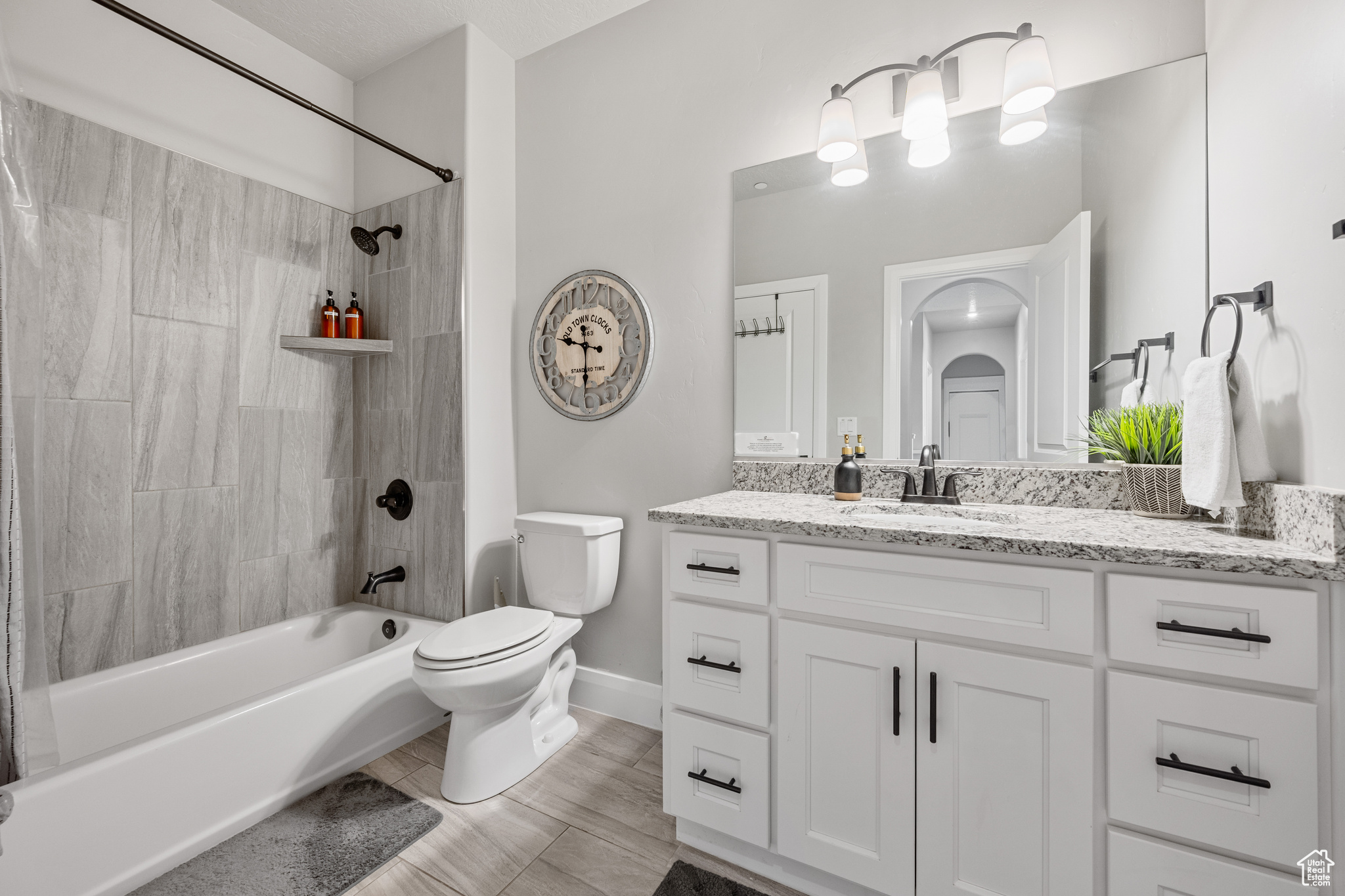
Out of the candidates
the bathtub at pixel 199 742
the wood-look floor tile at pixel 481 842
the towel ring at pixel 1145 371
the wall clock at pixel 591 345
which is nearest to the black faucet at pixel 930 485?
the towel ring at pixel 1145 371

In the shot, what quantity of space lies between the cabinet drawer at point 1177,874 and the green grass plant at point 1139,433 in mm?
815

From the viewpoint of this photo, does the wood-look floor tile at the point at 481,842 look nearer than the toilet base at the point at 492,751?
Yes

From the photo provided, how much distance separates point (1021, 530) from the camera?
3.70ft

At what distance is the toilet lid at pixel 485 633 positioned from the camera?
1.56 metres

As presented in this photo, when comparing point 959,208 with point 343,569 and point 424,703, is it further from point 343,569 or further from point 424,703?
point 343,569

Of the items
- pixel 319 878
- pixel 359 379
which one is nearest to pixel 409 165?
pixel 359 379

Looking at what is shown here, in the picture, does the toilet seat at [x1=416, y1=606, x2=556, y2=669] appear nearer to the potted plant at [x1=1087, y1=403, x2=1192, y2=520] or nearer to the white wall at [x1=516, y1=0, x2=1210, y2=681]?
the white wall at [x1=516, y1=0, x2=1210, y2=681]

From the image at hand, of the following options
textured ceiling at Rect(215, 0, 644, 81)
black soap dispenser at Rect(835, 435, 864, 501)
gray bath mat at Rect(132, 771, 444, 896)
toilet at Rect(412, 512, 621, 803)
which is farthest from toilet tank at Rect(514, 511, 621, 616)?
textured ceiling at Rect(215, 0, 644, 81)

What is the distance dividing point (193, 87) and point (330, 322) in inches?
35.1

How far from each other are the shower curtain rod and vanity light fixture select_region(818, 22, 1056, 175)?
4.76ft

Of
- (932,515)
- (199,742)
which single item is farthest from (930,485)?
(199,742)

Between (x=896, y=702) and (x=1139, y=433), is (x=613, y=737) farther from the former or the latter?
(x=1139, y=433)

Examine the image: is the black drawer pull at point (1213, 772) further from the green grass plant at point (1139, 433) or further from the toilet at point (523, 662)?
the toilet at point (523, 662)

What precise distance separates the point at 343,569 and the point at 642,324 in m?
1.73
